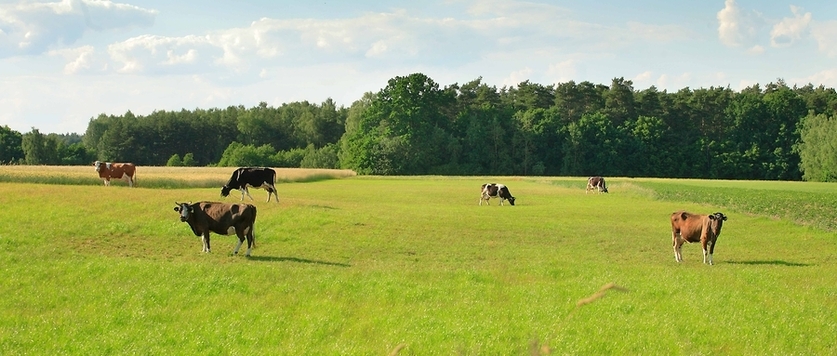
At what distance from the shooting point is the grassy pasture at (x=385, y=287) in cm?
1042

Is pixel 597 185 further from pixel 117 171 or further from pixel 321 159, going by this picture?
pixel 321 159

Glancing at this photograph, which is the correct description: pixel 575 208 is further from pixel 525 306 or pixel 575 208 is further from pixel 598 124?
pixel 598 124

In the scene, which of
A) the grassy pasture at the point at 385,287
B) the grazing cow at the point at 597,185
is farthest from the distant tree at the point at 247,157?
the grassy pasture at the point at 385,287

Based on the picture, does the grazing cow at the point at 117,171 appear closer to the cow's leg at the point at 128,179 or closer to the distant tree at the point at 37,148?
the cow's leg at the point at 128,179

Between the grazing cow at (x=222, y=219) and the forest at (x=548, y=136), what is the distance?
81.7 meters

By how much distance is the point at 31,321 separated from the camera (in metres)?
11.6

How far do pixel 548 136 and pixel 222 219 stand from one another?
9580 centimetres

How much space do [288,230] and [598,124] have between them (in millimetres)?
91803

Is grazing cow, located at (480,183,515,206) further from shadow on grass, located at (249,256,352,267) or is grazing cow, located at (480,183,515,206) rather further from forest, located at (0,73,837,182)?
forest, located at (0,73,837,182)

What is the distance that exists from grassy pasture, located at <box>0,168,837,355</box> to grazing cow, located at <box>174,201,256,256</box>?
81cm

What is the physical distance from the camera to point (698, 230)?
1947 centimetres

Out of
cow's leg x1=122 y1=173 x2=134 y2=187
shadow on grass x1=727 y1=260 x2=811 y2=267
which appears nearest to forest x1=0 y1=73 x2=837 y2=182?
cow's leg x1=122 y1=173 x2=134 y2=187

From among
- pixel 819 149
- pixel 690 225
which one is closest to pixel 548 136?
pixel 819 149

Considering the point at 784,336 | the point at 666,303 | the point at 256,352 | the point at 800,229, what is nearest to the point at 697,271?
the point at 666,303
